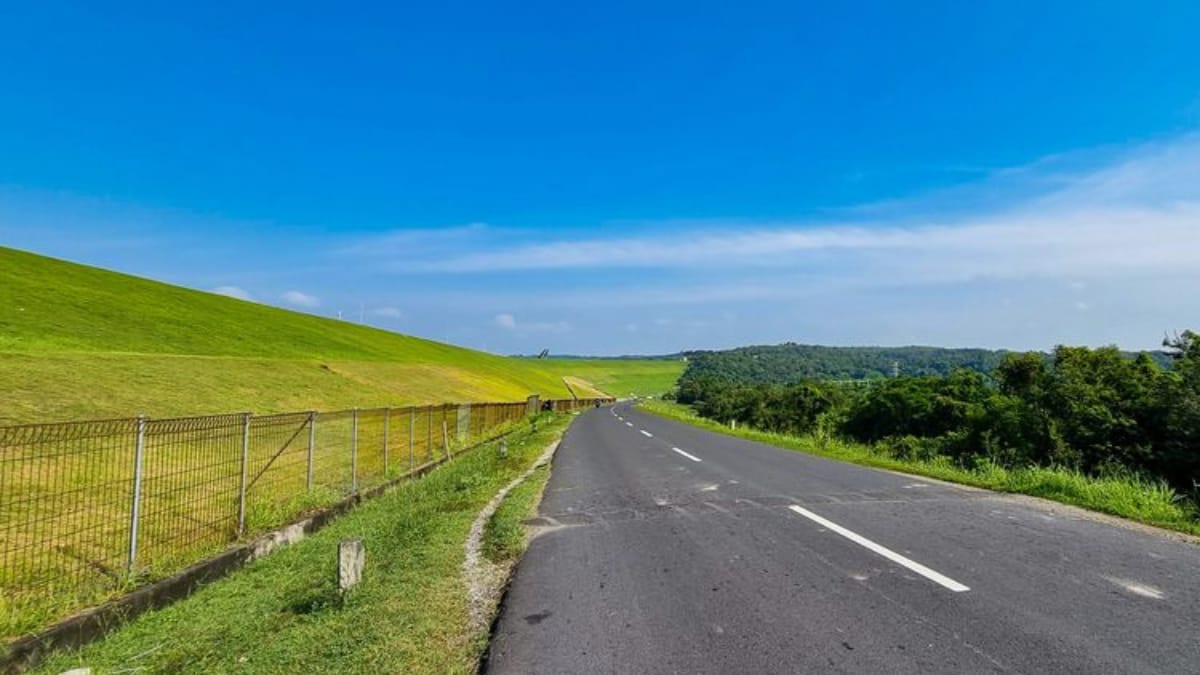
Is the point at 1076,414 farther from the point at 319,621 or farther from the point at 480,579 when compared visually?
the point at 319,621

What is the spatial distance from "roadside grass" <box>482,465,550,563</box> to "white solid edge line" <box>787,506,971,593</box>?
11.4 feet

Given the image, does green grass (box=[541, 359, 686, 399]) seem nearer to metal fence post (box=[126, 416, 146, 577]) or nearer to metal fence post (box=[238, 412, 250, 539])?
metal fence post (box=[238, 412, 250, 539])

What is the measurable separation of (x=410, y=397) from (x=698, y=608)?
33511mm

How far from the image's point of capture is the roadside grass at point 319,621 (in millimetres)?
4164


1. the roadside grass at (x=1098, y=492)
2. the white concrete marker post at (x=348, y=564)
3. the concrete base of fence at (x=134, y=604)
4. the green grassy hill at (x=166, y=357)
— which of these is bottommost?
the concrete base of fence at (x=134, y=604)

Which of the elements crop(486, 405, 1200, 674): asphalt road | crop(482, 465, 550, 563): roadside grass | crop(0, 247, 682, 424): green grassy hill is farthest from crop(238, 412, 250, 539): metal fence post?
crop(0, 247, 682, 424): green grassy hill

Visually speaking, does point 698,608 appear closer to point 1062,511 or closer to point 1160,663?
point 1160,663

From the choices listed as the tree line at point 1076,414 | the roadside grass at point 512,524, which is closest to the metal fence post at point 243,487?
the roadside grass at point 512,524

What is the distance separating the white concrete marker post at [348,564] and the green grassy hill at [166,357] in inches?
420

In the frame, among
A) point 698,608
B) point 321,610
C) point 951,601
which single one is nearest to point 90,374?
point 321,610

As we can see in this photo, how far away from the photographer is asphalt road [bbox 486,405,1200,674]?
3.77 metres

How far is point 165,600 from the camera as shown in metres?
5.93

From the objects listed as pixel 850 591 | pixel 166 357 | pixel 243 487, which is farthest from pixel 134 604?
pixel 166 357

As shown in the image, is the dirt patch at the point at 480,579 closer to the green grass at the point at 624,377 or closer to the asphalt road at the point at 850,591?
the asphalt road at the point at 850,591
